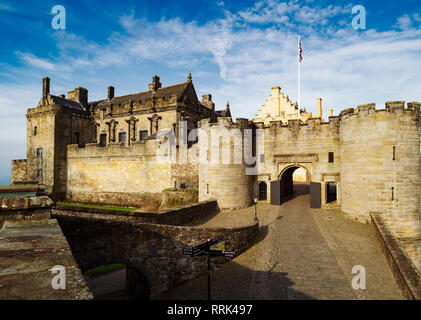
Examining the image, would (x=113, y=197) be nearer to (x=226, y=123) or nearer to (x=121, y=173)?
(x=121, y=173)

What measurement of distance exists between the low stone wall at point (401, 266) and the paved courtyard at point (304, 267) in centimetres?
35

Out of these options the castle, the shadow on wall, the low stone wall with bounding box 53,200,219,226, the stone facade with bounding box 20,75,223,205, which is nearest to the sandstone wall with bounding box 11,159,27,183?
the stone facade with bounding box 20,75,223,205

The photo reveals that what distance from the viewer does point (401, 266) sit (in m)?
9.46

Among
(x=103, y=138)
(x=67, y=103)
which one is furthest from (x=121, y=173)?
(x=67, y=103)

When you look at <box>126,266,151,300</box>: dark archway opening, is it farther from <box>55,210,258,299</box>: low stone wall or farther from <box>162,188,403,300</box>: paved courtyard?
<box>162,188,403,300</box>: paved courtyard

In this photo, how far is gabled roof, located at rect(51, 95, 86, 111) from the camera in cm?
3314

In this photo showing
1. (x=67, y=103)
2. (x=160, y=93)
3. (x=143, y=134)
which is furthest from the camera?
(x=67, y=103)

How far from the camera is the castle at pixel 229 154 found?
1595cm

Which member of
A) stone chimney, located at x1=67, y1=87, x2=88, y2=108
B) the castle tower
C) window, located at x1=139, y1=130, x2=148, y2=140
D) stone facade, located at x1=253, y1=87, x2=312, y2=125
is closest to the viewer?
the castle tower

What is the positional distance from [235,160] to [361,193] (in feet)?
30.3

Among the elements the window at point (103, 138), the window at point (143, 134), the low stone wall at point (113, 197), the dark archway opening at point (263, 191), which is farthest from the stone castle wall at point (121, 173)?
the dark archway opening at point (263, 191)

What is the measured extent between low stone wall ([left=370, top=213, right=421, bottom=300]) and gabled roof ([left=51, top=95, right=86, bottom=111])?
36.7 metres

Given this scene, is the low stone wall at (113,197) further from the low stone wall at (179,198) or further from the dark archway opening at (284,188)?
the dark archway opening at (284,188)

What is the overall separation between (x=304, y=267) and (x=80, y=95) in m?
38.5
